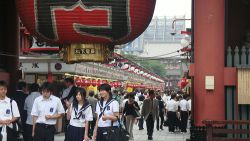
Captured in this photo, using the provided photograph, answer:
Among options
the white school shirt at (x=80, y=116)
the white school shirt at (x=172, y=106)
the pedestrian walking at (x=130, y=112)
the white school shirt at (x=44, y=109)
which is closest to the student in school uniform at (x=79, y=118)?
the white school shirt at (x=80, y=116)

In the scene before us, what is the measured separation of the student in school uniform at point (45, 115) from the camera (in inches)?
418

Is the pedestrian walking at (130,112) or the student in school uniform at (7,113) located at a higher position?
the student in school uniform at (7,113)

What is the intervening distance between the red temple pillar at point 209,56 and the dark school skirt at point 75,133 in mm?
2666

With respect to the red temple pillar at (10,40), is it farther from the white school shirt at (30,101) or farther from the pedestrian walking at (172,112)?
the pedestrian walking at (172,112)

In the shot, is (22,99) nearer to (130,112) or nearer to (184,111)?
(130,112)

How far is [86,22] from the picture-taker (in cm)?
1052

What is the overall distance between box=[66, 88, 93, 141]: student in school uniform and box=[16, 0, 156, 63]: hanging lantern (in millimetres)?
922

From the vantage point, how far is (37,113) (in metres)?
10.6

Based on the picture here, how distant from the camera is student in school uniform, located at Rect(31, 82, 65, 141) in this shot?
10.6m

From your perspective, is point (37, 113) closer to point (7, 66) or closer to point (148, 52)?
point (7, 66)

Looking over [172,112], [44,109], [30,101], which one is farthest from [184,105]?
[44,109]

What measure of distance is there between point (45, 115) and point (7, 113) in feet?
3.18

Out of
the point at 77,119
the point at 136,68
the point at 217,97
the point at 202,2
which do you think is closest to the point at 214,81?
the point at 217,97

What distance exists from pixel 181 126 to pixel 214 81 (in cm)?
1191
